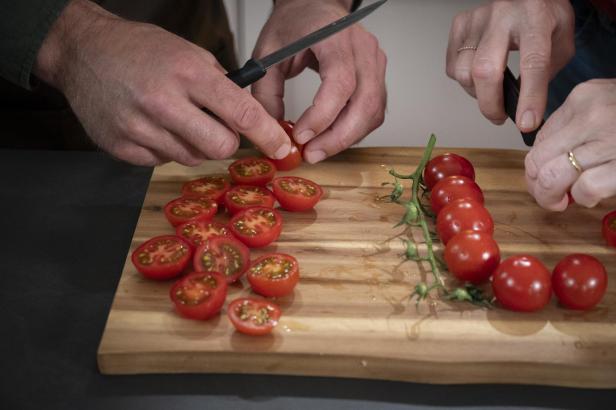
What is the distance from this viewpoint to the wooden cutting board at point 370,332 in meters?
1.13

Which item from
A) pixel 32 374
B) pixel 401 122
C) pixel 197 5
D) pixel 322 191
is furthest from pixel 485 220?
pixel 401 122

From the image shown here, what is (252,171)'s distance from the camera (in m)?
1.57

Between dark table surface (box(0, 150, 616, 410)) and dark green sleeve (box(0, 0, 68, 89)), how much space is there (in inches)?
11.4

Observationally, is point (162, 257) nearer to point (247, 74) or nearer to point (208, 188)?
point (208, 188)

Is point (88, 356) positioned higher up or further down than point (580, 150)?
further down

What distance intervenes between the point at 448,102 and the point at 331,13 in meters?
1.75

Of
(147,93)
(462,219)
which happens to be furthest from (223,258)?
(462,219)

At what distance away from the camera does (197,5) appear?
6.53ft

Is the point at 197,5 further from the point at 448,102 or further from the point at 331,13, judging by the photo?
the point at 448,102

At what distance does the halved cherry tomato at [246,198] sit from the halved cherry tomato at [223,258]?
0.14 metres

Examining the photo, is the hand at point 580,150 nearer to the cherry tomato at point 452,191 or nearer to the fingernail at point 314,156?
the cherry tomato at point 452,191

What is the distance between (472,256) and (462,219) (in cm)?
11

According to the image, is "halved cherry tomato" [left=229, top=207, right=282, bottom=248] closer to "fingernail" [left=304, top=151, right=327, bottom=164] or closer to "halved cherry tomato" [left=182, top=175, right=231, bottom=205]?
"halved cherry tomato" [left=182, top=175, right=231, bottom=205]

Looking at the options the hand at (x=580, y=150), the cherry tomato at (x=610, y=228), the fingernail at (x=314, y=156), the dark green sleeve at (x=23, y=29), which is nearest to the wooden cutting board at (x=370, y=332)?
the cherry tomato at (x=610, y=228)
